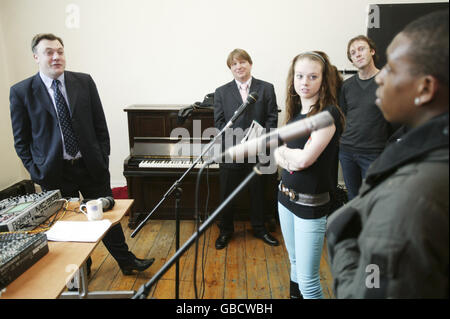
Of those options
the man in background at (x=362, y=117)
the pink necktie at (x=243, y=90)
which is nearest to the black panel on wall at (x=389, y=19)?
the man in background at (x=362, y=117)

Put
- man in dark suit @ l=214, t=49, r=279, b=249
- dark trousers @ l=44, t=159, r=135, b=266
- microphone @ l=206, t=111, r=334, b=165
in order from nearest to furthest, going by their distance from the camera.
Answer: microphone @ l=206, t=111, r=334, b=165
dark trousers @ l=44, t=159, r=135, b=266
man in dark suit @ l=214, t=49, r=279, b=249

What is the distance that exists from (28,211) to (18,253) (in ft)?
1.30

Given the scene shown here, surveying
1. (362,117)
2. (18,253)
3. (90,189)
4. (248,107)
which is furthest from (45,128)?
(362,117)

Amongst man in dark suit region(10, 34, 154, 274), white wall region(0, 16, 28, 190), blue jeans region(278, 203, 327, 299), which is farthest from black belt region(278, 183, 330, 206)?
white wall region(0, 16, 28, 190)

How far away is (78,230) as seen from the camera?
162 centimetres

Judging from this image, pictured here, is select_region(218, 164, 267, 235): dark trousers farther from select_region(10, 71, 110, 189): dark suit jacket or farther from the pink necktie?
select_region(10, 71, 110, 189): dark suit jacket

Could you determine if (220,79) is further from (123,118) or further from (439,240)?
(439,240)

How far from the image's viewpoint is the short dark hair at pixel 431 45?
24.5 inches

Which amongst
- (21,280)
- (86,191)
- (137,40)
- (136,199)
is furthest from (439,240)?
(137,40)

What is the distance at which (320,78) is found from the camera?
1473 mm

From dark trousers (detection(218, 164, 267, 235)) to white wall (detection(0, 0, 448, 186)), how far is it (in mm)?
1178

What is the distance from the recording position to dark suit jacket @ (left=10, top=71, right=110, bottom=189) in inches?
84.2

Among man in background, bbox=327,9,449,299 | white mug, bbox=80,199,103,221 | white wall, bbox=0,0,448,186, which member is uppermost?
white wall, bbox=0,0,448,186

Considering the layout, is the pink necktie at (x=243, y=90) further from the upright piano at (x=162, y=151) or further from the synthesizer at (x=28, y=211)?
the synthesizer at (x=28, y=211)
